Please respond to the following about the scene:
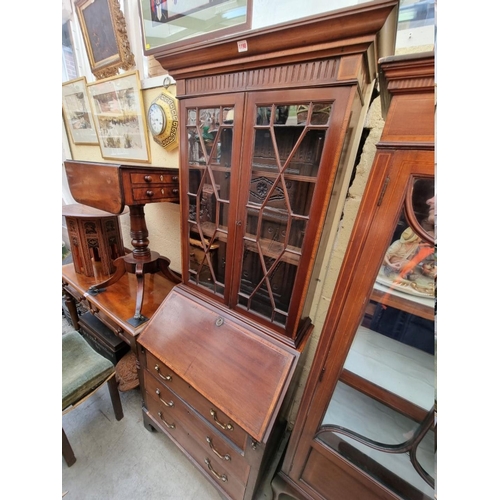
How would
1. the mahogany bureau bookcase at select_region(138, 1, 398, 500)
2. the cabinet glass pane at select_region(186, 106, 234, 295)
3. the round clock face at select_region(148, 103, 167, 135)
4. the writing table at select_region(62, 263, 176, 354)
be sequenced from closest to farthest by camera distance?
the mahogany bureau bookcase at select_region(138, 1, 398, 500) < the cabinet glass pane at select_region(186, 106, 234, 295) < the writing table at select_region(62, 263, 176, 354) < the round clock face at select_region(148, 103, 167, 135)

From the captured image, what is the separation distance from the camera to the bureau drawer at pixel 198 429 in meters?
0.82

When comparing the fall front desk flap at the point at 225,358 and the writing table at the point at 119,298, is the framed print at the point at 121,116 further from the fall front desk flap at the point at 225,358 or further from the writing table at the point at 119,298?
the fall front desk flap at the point at 225,358

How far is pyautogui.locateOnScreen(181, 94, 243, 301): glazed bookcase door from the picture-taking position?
28.2 inches

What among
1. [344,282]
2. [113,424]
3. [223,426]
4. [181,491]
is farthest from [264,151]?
[113,424]

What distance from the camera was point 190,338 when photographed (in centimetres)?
88

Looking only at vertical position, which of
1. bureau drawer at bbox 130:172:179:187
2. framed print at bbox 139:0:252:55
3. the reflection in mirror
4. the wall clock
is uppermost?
framed print at bbox 139:0:252:55

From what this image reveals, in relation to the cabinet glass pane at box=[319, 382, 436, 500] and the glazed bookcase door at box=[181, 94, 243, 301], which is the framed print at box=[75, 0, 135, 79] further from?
the cabinet glass pane at box=[319, 382, 436, 500]

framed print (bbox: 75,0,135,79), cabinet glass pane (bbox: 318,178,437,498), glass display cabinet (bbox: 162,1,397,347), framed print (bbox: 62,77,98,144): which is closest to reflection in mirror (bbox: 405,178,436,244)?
cabinet glass pane (bbox: 318,178,437,498)

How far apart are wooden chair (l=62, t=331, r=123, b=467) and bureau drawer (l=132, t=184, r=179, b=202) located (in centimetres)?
95

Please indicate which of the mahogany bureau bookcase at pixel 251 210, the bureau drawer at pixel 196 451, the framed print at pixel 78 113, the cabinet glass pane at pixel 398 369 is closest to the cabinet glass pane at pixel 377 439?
the cabinet glass pane at pixel 398 369

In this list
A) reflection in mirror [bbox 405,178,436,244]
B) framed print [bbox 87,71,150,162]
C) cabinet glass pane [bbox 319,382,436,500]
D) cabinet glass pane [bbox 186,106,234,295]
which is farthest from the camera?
framed print [bbox 87,71,150,162]

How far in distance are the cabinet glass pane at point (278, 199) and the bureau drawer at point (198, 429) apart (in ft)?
1.74

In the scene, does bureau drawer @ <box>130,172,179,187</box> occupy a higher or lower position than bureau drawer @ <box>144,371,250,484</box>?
higher
